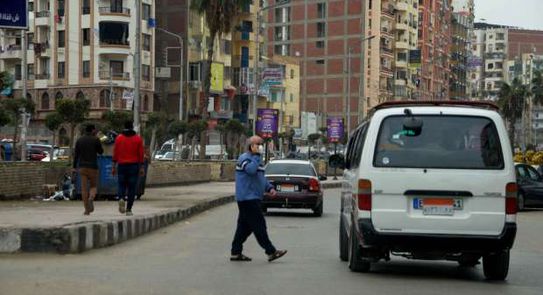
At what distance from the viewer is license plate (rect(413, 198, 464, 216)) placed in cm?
991

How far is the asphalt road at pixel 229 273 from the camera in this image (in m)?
9.43

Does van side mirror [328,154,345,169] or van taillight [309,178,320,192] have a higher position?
van side mirror [328,154,345,169]

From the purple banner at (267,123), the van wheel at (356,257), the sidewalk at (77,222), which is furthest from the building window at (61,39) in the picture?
the van wheel at (356,257)

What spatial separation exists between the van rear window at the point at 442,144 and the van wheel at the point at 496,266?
4.23 ft

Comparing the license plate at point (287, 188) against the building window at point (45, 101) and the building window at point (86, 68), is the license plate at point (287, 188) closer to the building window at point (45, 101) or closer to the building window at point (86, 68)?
the building window at point (86, 68)

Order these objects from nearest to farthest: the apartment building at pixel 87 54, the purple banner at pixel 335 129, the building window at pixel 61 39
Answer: the purple banner at pixel 335 129, the apartment building at pixel 87 54, the building window at pixel 61 39

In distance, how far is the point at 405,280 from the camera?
10.4m

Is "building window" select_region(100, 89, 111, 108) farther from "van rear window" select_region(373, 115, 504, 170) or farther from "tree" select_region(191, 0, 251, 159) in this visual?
"van rear window" select_region(373, 115, 504, 170)

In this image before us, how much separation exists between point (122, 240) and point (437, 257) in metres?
6.80

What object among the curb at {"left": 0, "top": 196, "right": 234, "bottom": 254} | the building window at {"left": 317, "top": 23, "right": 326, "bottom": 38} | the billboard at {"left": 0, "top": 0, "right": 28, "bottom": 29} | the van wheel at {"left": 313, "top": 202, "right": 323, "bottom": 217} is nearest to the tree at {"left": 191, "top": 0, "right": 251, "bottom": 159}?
the van wheel at {"left": 313, "top": 202, "right": 323, "bottom": 217}

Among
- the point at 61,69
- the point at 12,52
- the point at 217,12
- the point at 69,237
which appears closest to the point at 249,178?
the point at 69,237

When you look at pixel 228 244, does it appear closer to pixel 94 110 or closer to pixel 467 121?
pixel 467 121

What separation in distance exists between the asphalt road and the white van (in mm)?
605

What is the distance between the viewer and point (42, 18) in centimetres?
7325
